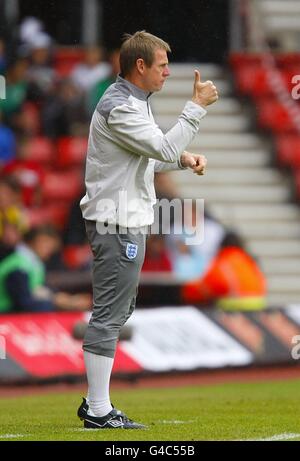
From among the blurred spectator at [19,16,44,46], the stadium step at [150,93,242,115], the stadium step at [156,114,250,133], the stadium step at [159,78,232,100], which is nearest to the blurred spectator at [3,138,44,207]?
the blurred spectator at [19,16,44,46]

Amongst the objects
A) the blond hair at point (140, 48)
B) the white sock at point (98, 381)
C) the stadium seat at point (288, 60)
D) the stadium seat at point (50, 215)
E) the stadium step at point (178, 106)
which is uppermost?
the stadium seat at point (288, 60)

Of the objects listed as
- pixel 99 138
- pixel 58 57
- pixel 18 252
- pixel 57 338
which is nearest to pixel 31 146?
pixel 58 57

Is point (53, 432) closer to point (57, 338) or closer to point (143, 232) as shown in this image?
point (143, 232)

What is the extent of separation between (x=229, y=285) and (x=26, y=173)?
256 centimetres

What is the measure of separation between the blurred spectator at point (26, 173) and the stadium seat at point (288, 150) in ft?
11.1

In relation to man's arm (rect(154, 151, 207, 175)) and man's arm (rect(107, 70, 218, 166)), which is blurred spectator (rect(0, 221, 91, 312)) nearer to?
man's arm (rect(154, 151, 207, 175))

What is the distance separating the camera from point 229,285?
46.1 feet

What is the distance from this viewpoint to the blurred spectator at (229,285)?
14.0 m

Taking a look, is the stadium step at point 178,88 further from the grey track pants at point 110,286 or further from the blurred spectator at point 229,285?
the grey track pants at point 110,286

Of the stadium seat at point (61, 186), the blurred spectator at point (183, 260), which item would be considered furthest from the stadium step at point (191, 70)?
the blurred spectator at point (183, 260)

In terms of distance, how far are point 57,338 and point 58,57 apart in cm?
530

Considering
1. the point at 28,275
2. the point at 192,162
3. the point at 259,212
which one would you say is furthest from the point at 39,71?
the point at 192,162

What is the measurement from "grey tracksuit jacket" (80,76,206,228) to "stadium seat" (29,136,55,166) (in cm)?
794

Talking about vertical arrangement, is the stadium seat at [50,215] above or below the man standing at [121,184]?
below
